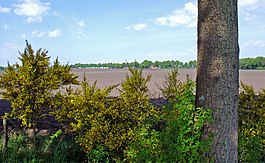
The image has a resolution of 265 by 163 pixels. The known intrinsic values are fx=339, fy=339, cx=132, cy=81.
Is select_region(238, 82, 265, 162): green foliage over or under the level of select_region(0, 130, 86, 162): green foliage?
over

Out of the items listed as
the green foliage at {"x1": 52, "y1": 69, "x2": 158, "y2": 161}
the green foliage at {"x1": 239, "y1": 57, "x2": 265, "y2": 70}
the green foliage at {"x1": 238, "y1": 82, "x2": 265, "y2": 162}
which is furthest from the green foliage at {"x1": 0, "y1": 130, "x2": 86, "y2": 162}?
the green foliage at {"x1": 239, "y1": 57, "x2": 265, "y2": 70}

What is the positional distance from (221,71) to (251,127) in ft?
6.82

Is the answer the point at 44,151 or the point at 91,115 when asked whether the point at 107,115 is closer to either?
the point at 91,115

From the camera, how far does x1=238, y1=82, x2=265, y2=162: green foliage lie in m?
4.90

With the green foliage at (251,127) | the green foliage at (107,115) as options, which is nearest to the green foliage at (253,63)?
the green foliage at (251,127)

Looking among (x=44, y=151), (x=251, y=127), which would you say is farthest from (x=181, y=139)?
(x=44, y=151)

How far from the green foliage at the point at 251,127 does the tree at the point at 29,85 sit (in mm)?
3093

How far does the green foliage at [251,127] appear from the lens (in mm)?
4898

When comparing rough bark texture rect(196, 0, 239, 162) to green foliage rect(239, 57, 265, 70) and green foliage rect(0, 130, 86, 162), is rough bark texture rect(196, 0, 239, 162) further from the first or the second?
green foliage rect(239, 57, 265, 70)

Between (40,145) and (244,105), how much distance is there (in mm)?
3542

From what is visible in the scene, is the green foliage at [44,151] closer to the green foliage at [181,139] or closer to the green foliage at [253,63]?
the green foliage at [181,139]

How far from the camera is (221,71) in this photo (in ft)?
12.4

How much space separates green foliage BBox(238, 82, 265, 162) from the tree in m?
3.09

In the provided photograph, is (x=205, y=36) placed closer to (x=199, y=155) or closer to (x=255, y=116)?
(x=199, y=155)
